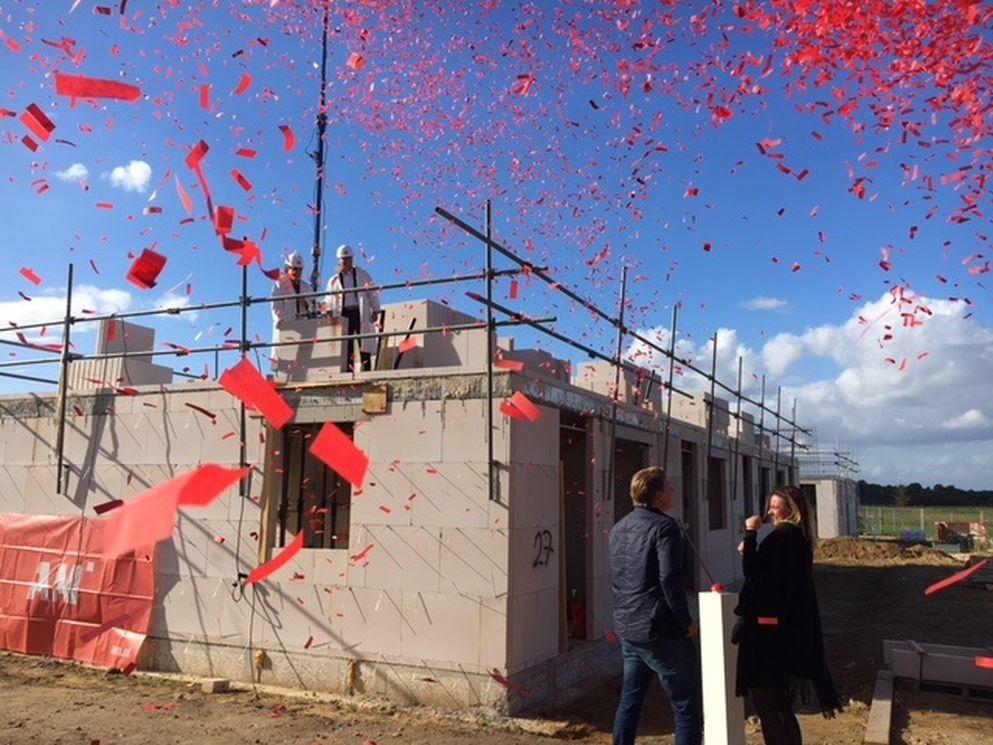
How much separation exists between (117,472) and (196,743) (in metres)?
3.88

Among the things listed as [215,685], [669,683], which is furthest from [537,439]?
[215,685]

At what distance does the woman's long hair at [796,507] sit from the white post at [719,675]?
0.64 m

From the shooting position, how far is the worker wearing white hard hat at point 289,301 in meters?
9.17

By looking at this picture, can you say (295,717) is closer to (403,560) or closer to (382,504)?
(403,560)

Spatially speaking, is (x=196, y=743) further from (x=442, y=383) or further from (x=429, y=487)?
(x=442, y=383)

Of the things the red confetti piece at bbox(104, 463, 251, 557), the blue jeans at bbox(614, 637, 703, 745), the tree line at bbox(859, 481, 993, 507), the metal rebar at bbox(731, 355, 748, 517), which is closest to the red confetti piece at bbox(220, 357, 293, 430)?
the red confetti piece at bbox(104, 463, 251, 557)

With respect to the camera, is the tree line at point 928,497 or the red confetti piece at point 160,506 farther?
the tree line at point 928,497

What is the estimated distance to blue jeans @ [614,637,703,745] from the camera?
461 centimetres

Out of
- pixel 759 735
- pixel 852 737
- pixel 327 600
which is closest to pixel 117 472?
pixel 327 600

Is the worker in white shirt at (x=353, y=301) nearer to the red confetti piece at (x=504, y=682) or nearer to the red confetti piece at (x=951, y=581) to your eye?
the red confetti piece at (x=504, y=682)

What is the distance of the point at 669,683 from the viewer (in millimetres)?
4652

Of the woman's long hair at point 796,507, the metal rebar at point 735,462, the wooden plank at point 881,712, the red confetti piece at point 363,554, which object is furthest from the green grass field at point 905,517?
the woman's long hair at point 796,507

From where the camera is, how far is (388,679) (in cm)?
711

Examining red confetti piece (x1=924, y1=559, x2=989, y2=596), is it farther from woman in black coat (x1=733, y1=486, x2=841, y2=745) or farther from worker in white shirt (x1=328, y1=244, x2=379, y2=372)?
worker in white shirt (x1=328, y1=244, x2=379, y2=372)
